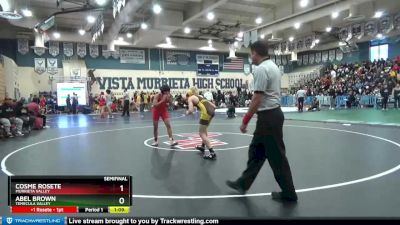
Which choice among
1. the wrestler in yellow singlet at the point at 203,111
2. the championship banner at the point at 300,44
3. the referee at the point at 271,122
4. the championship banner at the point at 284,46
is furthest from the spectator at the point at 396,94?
the referee at the point at 271,122

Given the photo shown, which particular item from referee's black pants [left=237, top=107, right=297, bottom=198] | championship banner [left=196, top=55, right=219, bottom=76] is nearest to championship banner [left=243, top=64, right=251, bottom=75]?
championship banner [left=196, top=55, right=219, bottom=76]

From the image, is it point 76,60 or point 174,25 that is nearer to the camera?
point 174,25

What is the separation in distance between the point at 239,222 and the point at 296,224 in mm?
519

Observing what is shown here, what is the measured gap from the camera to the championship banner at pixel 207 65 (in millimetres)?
32156

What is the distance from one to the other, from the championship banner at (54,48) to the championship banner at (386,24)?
23912 millimetres

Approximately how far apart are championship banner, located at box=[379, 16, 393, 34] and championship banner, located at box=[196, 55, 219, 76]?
15492 mm

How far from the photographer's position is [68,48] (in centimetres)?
2648

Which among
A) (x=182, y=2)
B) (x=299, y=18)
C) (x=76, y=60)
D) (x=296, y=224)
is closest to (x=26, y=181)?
(x=296, y=224)

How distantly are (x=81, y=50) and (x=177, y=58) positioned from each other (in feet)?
28.5

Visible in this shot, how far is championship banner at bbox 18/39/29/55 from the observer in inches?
973

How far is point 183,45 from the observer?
29.3 metres

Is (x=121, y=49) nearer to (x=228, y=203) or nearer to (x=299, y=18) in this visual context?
(x=299, y=18)
